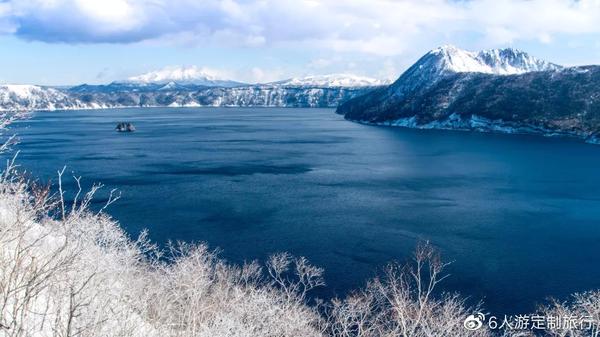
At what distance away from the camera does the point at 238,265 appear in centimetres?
3266

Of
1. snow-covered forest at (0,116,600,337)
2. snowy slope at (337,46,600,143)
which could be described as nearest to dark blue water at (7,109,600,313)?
snow-covered forest at (0,116,600,337)

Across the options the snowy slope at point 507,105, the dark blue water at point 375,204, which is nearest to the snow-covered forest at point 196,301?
the dark blue water at point 375,204

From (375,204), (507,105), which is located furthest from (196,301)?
(507,105)

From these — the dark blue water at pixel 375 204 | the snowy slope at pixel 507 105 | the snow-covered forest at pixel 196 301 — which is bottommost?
the dark blue water at pixel 375 204

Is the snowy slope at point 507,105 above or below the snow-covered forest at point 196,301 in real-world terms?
above

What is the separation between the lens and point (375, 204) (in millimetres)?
50125

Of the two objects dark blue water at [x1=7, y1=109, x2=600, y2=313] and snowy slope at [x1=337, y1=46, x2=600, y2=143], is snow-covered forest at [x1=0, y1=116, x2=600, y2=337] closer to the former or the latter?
dark blue water at [x1=7, y1=109, x2=600, y2=313]

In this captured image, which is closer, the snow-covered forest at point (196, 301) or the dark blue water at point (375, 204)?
the snow-covered forest at point (196, 301)

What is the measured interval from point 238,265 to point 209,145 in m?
72.0

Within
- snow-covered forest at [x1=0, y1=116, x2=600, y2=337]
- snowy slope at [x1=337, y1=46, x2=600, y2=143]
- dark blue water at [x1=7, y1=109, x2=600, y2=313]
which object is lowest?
dark blue water at [x1=7, y1=109, x2=600, y2=313]

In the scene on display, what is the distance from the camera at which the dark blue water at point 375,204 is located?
33219 millimetres

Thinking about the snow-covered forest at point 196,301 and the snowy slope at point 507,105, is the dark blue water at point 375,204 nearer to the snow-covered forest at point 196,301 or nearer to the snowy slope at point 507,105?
the snow-covered forest at point 196,301

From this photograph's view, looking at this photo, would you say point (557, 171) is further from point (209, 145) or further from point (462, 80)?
point (462, 80)

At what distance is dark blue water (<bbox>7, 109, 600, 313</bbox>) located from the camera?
109 ft
